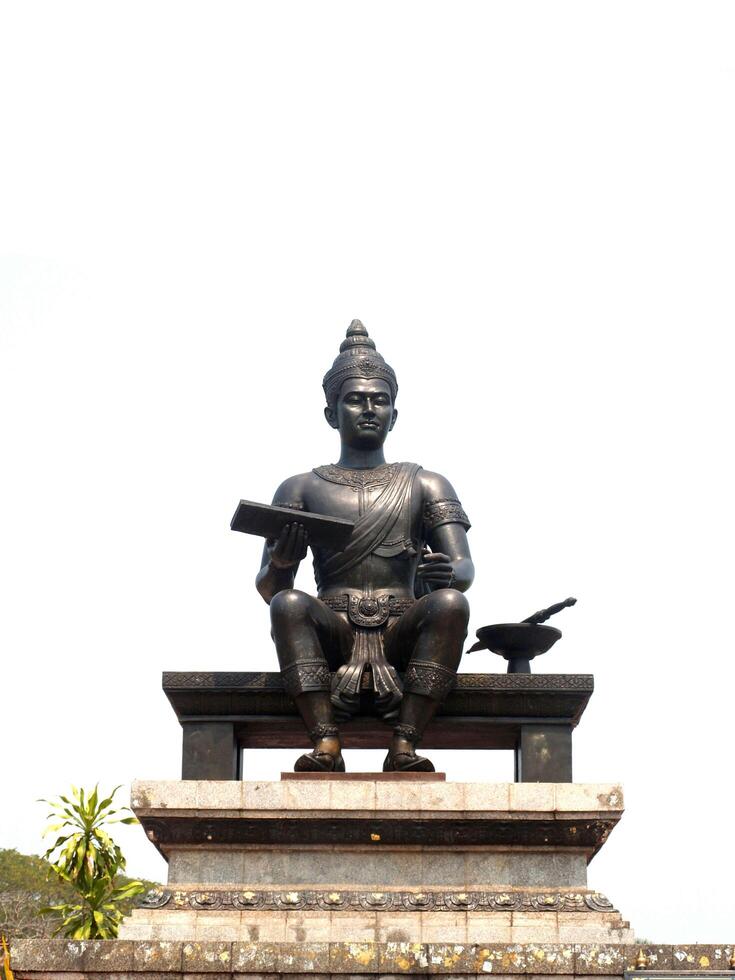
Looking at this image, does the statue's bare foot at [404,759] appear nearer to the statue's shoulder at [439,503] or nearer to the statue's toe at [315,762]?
the statue's toe at [315,762]

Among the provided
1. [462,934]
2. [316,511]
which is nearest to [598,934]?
[462,934]

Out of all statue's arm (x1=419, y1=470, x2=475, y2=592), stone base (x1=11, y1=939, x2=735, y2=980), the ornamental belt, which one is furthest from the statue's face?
stone base (x1=11, y1=939, x2=735, y2=980)

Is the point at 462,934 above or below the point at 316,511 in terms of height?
below

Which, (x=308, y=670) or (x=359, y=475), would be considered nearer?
(x=308, y=670)

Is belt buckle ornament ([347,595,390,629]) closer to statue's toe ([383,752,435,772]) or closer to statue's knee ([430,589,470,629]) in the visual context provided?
statue's knee ([430,589,470,629])

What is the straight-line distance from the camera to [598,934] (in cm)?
967

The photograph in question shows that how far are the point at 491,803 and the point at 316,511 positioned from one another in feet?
9.50

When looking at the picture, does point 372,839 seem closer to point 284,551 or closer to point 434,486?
point 284,551

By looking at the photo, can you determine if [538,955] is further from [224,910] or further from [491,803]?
[224,910]

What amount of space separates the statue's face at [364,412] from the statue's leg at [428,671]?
1.92 metres

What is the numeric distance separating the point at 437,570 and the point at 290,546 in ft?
3.75

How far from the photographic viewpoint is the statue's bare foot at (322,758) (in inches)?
409

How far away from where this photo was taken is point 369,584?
11.4m

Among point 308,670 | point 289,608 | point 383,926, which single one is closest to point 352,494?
point 289,608
